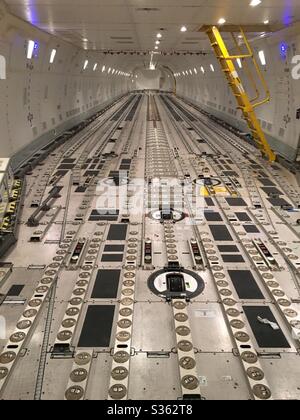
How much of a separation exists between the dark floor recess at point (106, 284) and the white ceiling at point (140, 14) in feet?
15.8

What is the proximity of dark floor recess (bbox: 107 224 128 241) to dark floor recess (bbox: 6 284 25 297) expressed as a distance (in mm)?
1826

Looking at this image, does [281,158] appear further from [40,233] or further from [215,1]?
[40,233]

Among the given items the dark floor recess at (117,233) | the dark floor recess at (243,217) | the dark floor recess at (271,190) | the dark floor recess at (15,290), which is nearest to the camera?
the dark floor recess at (15,290)

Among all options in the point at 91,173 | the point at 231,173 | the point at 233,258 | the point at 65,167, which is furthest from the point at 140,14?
the point at 233,258

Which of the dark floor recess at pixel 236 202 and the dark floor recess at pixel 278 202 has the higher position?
the dark floor recess at pixel 278 202

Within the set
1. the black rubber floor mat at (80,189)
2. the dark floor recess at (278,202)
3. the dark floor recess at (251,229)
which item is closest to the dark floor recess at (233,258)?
the dark floor recess at (251,229)

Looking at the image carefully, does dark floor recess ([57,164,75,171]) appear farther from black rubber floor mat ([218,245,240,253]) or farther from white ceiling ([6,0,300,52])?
black rubber floor mat ([218,245,240,253])

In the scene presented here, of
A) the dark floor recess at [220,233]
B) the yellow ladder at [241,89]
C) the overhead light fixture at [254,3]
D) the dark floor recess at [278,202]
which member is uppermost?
the overhead light fixture at [254,3]

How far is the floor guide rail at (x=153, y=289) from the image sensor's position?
12.4 ft

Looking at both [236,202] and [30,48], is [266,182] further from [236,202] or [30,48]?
[30,48]

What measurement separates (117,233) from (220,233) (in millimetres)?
1848

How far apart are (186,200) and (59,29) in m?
6.01

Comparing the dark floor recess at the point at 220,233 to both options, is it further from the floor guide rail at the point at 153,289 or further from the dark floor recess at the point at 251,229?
the dark floor recess at the point at 251,229

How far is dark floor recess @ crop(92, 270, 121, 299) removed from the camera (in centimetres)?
509
